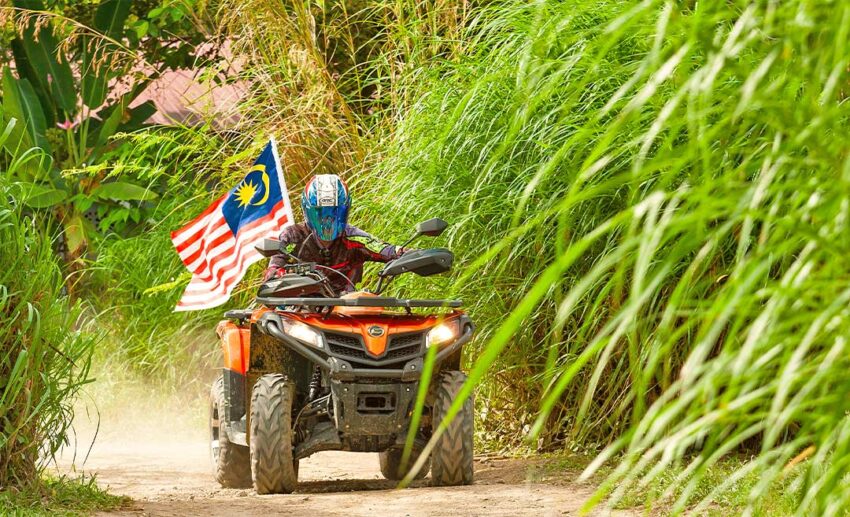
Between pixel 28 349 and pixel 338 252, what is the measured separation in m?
2.25

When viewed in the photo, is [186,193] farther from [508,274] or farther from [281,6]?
[508,274]

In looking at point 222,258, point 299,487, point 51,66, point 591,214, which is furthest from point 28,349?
point 51,66

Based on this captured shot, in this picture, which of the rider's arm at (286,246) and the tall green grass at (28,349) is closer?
the tall green grass at (28,349)

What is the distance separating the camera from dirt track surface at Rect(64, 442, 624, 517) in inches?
258

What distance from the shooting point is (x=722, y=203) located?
1942 millimetres

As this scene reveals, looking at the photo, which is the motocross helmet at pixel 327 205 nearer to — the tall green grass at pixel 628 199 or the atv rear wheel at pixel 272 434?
the tall green grass at pixel 628 199

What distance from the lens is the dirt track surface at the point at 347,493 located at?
6555 mm

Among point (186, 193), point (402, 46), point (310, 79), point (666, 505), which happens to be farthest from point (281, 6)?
point (666, 505)

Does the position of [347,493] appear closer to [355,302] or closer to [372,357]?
[372,357]

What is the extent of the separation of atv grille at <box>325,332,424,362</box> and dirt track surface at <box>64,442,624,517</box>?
0.67 metres

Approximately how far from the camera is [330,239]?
759 cm

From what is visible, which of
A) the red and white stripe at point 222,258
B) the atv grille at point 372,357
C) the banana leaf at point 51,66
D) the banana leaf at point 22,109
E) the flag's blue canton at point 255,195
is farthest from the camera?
the banana leaf at point 51,66

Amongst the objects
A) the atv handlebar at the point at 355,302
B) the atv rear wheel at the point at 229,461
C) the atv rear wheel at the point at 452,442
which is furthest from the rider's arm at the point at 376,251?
the atv rear wheel at the point at 229,461

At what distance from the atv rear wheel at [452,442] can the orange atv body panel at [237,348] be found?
113cm
